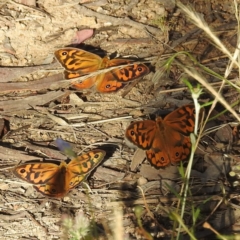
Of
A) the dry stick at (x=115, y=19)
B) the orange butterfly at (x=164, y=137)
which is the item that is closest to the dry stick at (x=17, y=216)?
the orange butterfly at (x=164, y=137)

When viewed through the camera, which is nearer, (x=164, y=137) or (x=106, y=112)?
(x=164, y=137)

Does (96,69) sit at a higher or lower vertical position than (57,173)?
higher

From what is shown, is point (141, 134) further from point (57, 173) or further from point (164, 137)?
point (57, 173)

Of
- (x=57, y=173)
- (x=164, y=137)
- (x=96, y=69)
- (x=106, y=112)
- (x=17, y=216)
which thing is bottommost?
(x=17, y=216)

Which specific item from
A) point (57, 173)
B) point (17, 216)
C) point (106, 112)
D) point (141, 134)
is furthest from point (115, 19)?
point (17, 216)

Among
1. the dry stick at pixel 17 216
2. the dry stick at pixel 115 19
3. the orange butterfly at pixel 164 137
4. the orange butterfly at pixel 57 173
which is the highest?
the dry stick at pixel 115 19


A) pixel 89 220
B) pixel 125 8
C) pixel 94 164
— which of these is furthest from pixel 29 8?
pixel 89 220

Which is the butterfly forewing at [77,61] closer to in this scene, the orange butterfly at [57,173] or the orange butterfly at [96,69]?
the orange butterfly at [96,69]

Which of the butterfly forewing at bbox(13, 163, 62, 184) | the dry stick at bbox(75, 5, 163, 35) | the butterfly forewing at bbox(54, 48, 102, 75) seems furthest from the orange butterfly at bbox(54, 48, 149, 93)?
the butterfly forewing at bbox(13, 163, 62, 184)
